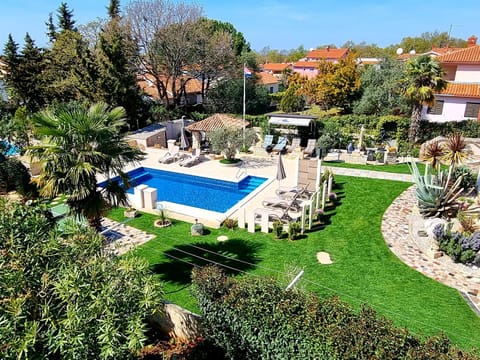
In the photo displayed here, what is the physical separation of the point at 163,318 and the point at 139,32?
1315 inches

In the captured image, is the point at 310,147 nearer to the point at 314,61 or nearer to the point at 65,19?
the point at 65,19

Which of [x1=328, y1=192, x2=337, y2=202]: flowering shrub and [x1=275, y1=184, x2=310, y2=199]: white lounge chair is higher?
[x1=275, y1=184, x2=310, y2=199]: white lounge chair

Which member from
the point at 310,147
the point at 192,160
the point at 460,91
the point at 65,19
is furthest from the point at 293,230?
the point at 65,19

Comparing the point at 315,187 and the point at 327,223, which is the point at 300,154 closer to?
the point at 315,187

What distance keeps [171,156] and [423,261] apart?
20.1m

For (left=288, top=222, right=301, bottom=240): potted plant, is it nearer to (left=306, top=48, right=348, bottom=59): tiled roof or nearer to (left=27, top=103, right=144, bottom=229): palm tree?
(left=27, top=103, right=144, bottom=229): palm tree

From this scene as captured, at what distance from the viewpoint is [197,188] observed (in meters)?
23.3

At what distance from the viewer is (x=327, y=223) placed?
16656 millimetres

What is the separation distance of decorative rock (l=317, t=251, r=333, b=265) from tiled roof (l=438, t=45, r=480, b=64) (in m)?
30.6

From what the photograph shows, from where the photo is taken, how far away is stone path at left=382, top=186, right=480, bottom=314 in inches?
451

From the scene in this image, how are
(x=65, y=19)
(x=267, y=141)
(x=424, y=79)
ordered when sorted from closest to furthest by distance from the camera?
(x=424, y=79)
(x=267, y=141)
(x=65, y=19)

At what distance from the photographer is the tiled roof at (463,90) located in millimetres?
32375

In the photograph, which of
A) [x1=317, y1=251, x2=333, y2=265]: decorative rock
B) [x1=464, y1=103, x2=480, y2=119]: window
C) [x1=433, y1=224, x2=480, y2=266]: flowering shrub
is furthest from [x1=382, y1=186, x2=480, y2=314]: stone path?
[x1=464, y1=103, x2=480, y2=119]: window

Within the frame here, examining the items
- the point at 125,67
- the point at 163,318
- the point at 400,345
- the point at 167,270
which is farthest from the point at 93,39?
the point at 400,345
